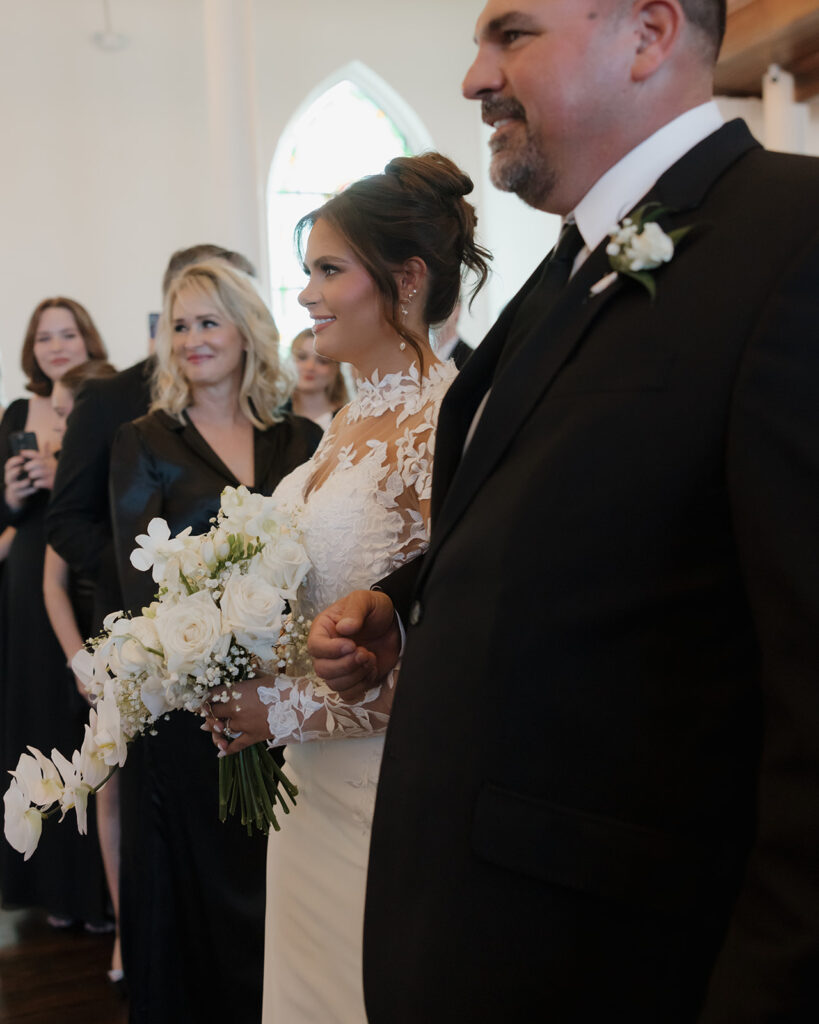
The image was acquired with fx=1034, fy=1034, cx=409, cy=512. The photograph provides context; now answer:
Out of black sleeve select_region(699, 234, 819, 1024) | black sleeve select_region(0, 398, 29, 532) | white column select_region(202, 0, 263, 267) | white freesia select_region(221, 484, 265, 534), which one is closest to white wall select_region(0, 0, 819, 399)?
white column select_region(202, 0, 263, 267)

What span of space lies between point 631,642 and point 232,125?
7.63 meters

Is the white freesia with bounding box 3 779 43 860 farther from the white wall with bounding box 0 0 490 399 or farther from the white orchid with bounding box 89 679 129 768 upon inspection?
the white wall with bounding box 0 0 490 399

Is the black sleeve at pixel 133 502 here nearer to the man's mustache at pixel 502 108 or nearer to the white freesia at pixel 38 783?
the white freesia at pixel 38 783

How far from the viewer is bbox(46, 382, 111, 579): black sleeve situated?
3.29 metres

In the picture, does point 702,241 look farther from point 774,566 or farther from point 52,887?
point 52,887

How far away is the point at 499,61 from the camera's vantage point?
1.25 metres

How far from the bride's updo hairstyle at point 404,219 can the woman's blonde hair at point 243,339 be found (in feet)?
3.12

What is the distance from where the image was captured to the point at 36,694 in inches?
159

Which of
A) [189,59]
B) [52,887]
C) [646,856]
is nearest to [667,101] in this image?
[646,856]

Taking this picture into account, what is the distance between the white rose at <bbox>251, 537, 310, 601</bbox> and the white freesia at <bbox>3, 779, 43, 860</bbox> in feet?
1.78

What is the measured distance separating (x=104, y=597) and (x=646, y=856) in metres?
2.58

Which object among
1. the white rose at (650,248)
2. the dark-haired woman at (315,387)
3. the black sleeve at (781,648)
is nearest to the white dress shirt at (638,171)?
the white rose at (650,248)

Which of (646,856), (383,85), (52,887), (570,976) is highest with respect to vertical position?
(383,85)

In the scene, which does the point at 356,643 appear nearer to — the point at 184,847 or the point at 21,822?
the point at 21,822
